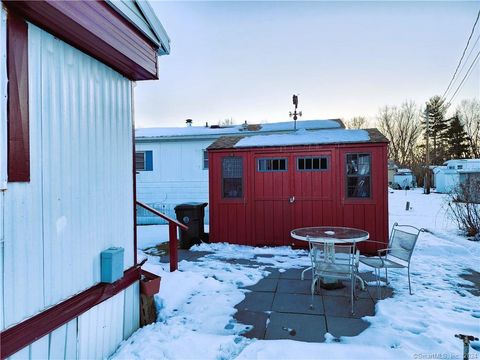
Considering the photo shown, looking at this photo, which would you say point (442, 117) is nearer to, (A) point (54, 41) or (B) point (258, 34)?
(B) point (258, 34)

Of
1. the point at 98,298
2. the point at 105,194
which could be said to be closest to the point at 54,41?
the point at 105,194

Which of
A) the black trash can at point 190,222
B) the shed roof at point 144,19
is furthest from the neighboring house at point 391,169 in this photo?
the shed roof at point 144,19

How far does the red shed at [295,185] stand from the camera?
5898mm

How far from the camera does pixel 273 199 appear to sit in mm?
6535

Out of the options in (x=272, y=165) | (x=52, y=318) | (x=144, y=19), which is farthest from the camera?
(x=272, y=165)

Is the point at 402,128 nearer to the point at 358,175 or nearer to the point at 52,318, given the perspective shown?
the point at 358,175

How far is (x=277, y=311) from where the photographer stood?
3.43m

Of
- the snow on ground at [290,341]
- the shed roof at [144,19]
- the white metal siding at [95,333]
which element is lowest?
the snow on ground at [290,341]

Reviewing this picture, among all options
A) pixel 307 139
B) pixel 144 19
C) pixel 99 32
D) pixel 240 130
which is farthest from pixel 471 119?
pixel 99 32

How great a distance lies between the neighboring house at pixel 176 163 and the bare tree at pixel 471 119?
28.3 meters

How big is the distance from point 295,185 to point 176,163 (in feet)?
19.4

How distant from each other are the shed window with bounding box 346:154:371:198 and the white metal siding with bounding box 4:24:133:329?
471 cm

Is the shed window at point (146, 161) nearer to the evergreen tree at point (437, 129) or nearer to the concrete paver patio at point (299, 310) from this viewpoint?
the concrete paver patio at point (299, 310)

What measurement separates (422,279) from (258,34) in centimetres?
665
